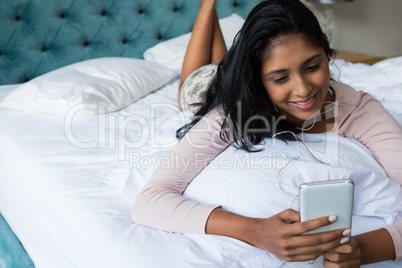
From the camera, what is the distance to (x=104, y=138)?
4.20ft

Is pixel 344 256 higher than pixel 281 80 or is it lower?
lower

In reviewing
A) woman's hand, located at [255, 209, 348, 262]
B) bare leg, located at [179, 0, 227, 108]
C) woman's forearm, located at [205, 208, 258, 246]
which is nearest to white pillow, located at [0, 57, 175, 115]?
bare leg, located at [179, 0, 227, 108]

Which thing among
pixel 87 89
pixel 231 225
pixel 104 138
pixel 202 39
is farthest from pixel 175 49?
pixel 231 225

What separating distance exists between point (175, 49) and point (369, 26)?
1790 mm

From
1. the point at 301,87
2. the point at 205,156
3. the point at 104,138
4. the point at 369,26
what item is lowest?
the point at 369,26

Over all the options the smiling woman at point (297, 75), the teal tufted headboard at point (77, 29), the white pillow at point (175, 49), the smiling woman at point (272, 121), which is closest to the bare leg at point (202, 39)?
the white pillow at point (175, 49)

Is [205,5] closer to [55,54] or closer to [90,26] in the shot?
[90,26]

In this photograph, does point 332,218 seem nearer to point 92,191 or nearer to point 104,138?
point 92,191

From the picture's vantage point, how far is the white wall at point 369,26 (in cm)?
300

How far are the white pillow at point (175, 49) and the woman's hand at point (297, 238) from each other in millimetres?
1338

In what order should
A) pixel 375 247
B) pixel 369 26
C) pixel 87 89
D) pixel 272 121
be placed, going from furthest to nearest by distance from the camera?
pixel 369 26
pixel 87 89
pixel 272 121
pixel 375 247

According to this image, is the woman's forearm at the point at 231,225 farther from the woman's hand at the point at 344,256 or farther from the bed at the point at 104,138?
the woman's hand at the point at 344,256

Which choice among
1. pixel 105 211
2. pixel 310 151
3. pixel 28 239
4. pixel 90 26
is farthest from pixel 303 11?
pixel 90 26

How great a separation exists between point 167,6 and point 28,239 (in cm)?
138
